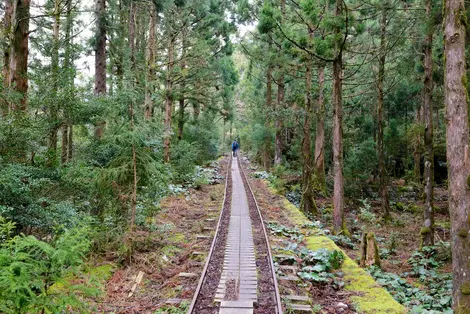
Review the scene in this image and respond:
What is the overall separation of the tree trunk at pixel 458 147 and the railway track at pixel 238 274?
309 cm

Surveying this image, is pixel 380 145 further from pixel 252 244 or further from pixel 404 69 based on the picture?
pixel 252 244

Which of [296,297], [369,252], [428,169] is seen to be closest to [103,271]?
[296,297]

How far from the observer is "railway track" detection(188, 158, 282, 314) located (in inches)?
233

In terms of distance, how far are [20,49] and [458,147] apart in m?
9.63

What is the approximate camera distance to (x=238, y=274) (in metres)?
7.32

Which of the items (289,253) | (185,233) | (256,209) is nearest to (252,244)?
(289,253)

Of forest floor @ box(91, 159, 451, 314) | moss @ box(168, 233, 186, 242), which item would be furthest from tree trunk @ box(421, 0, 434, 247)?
moss @ box(168, 233, 186, 242)

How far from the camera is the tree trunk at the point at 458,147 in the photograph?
224 inches

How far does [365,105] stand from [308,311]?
80.9ft

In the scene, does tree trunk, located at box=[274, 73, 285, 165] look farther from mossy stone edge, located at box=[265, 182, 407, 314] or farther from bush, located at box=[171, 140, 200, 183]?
mossy stone edge, located at box=[265, 182, 407, 314]

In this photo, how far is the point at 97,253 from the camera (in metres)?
7.69

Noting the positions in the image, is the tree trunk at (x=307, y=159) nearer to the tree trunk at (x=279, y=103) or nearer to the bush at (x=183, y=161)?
the tree trunk at (x=279, y=103)

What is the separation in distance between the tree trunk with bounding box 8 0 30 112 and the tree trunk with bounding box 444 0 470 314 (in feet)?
29.0

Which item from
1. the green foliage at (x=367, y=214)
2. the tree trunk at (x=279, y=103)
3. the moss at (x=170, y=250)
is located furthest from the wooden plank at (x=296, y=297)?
the tree trunk at (x=279, y=103)
